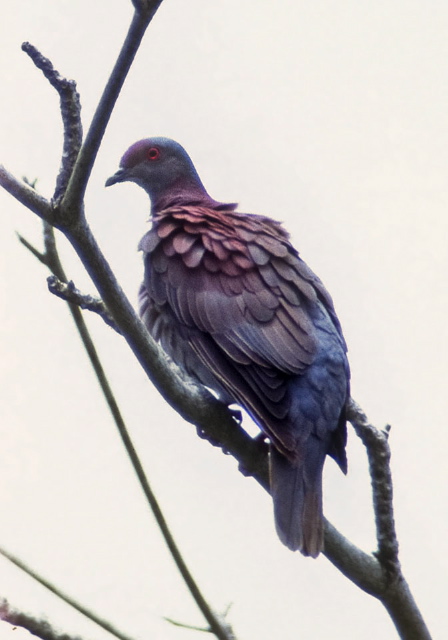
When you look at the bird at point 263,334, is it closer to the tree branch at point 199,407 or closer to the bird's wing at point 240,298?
the bird's wing at point 240,298

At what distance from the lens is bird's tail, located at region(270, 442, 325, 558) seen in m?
4.02

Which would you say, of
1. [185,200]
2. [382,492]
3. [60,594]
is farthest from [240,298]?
[60,594]

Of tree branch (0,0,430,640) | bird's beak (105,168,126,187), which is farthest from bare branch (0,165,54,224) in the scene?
bird's beak (105,168,126,187)

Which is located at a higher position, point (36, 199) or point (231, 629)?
point (36, 199)

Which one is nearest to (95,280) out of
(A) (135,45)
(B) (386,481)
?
(A) (135,45)

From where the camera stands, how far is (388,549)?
4.01 metres

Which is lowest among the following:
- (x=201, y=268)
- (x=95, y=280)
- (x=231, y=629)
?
(x=231, y=629)

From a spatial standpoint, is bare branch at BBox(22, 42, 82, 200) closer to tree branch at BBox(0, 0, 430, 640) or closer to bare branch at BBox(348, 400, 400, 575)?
tree branch at BBox(0, 0, 430, 640)

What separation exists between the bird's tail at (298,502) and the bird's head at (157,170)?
2.63 meters

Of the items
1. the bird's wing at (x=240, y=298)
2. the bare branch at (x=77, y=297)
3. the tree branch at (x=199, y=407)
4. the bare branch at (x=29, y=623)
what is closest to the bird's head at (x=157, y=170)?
the bird's wing at (x=240, y=298)

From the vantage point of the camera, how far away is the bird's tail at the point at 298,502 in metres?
4.02

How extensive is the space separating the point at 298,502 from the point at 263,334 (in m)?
0.78

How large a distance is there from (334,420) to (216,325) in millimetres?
681

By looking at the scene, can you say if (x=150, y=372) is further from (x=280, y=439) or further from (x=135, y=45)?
(x=135, y=45)
